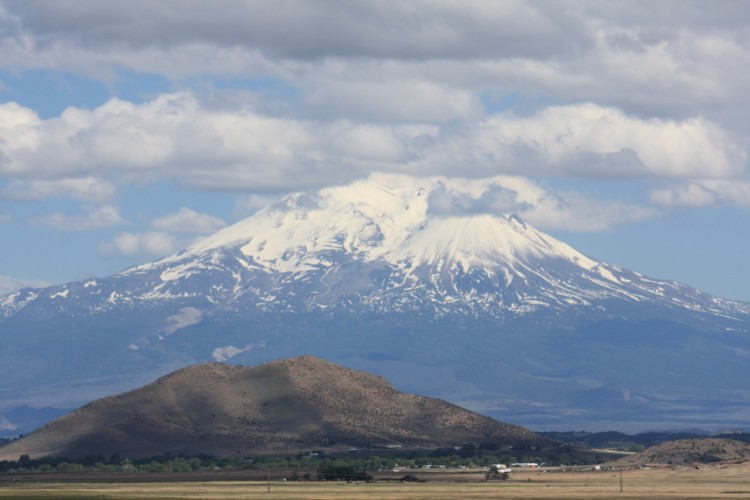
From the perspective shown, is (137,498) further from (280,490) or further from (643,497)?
(643,497)

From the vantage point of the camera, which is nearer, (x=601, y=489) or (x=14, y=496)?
(x=14, y=496)

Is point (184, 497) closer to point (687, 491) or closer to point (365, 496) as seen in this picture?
point (365, 496)

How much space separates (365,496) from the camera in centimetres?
17900

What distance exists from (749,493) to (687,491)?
8.20 m

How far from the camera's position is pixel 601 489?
19625 cm

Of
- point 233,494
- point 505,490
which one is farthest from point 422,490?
point 233,494

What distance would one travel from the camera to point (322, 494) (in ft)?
604

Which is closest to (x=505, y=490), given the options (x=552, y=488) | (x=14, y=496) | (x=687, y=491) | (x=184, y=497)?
(x=552, y=488)

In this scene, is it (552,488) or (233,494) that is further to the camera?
(552,488)

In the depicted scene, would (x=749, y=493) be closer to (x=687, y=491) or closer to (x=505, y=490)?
(x=687, y=491)

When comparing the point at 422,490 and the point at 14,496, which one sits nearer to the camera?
the point at 14,496

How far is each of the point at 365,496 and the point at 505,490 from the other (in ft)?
75.3

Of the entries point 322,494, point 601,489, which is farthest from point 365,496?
point 601,489

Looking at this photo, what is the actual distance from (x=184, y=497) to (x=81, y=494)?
15.3 meters
